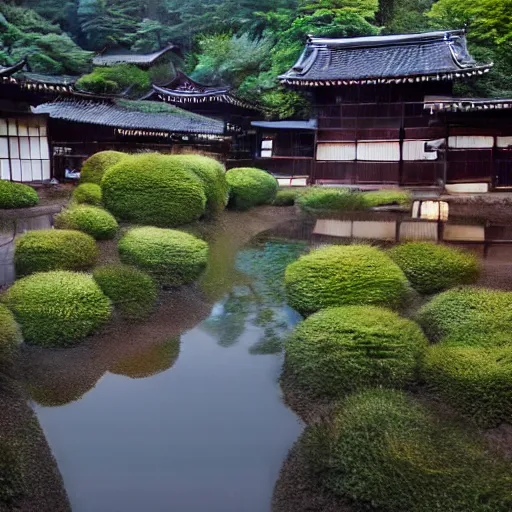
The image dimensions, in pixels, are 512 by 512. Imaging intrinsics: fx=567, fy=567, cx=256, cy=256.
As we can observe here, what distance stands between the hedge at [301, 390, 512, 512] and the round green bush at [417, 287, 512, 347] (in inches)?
78.6

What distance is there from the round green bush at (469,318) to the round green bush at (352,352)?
505 mm

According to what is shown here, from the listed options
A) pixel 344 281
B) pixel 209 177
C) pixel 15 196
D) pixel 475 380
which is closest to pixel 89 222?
pixel 15 196

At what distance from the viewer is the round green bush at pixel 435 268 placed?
1035 centimetres

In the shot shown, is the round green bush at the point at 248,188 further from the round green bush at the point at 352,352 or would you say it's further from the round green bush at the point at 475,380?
the round green bush at the point at 475,380

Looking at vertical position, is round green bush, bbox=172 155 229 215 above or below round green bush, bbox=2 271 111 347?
above

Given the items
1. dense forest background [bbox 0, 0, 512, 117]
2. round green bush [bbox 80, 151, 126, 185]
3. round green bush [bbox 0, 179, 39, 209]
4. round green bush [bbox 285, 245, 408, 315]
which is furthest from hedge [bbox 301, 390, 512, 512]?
dense forest background [bbox 0, 0, 512, 117]

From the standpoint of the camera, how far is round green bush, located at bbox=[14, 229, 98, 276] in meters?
10.3

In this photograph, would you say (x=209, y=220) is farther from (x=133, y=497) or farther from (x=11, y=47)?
(x=11, y=47)

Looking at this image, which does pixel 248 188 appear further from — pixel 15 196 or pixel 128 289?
pixel 128 289

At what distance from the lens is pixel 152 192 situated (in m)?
14.3

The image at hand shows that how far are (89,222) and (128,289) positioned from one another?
3.21m

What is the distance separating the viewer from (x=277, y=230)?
55.1 feet

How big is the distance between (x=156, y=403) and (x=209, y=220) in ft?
30.5

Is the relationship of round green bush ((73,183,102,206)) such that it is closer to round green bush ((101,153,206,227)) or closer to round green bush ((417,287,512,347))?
round green bush ((101,153,206,227))
